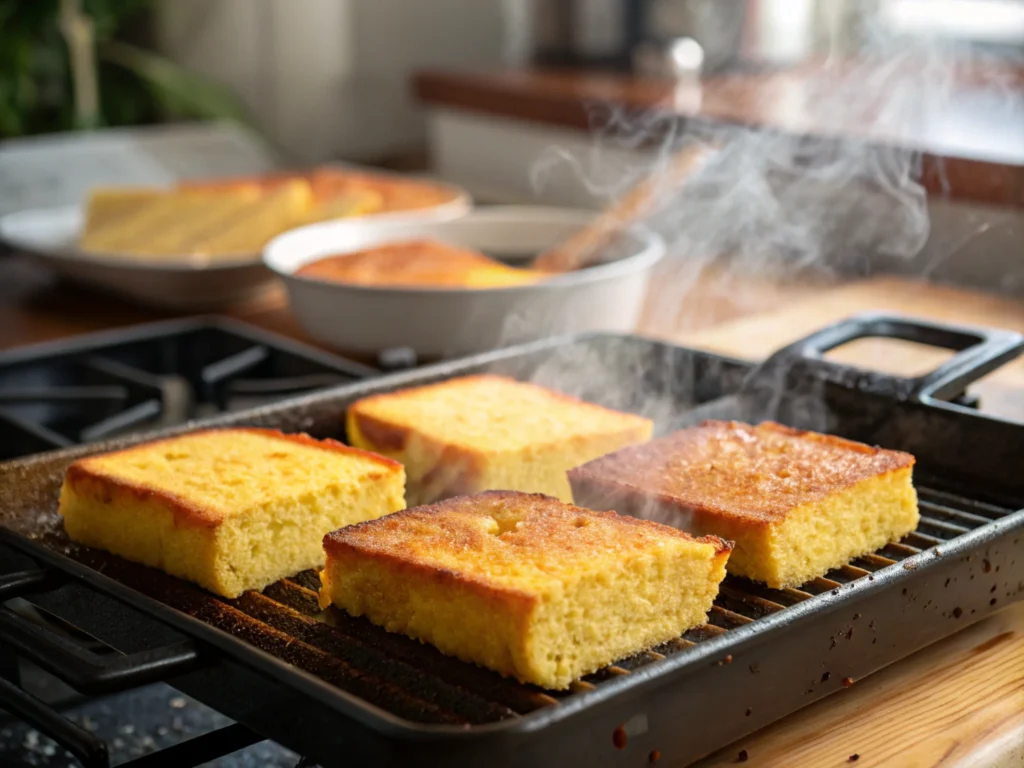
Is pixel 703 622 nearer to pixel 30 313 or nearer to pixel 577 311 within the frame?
pixel 577 311

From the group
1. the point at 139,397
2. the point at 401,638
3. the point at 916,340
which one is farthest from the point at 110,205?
the point at 401,638

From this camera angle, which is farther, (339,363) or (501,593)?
(339,363)

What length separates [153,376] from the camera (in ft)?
7.43

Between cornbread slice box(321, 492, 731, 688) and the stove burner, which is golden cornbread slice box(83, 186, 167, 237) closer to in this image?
the stove burner

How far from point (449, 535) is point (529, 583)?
0.15 m

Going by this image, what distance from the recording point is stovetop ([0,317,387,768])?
173cm

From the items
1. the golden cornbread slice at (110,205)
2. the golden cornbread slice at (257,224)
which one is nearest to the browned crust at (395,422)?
the golden cornbread slice at (257,224)

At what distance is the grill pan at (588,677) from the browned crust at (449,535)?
0.07m

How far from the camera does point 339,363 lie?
2068 mm

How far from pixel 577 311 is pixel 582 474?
78 centimetres

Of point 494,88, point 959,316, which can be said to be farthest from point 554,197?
point 959,316

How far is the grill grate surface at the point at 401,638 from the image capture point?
3.15 feet

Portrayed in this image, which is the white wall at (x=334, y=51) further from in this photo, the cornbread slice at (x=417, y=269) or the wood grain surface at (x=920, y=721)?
the wood grain surface at (x=920, y=721)

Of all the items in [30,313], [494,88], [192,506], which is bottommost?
[30,313]
